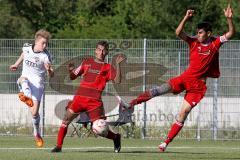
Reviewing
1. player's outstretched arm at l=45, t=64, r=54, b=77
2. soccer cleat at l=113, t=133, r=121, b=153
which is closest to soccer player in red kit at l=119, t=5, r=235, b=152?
soccer cleat at l=113, t=133, r=121, b=153

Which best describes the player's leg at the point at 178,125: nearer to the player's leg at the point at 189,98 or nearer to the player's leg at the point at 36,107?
the player's leg at the point at 189,98

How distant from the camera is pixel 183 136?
24.8 m

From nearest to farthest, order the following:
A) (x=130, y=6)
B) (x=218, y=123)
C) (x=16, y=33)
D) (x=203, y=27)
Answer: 1. (x=203, y=27)
2. (x=218, y=123)
3. (x=130, y=6)
4. (x=16, y=33)

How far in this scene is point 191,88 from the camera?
15070 mm

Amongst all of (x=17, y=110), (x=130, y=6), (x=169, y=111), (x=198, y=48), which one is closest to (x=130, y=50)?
(x=169, y=111)

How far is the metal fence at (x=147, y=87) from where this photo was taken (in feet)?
80.7

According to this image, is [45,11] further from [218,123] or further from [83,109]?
[83,109]

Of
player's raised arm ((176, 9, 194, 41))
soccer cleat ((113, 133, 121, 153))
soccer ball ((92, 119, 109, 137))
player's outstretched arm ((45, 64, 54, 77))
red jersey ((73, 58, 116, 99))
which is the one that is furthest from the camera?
player's outstretched arm ((45, 64, 54, 77))

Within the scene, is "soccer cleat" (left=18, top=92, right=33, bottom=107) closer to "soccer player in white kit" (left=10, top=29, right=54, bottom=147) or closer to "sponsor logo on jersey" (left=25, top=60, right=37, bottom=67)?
"soccer player in white kit" (left=10, top=29, right=54, bottom=147)

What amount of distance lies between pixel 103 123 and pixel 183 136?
10.0 m

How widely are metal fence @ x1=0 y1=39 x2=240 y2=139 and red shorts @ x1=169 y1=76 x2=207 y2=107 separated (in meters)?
9.32

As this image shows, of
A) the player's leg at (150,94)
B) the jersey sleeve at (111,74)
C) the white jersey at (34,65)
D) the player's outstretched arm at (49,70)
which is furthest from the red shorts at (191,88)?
the white jersey at (34,65)

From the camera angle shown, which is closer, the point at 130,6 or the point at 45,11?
the point at 130,6

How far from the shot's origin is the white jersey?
16.4 meters
